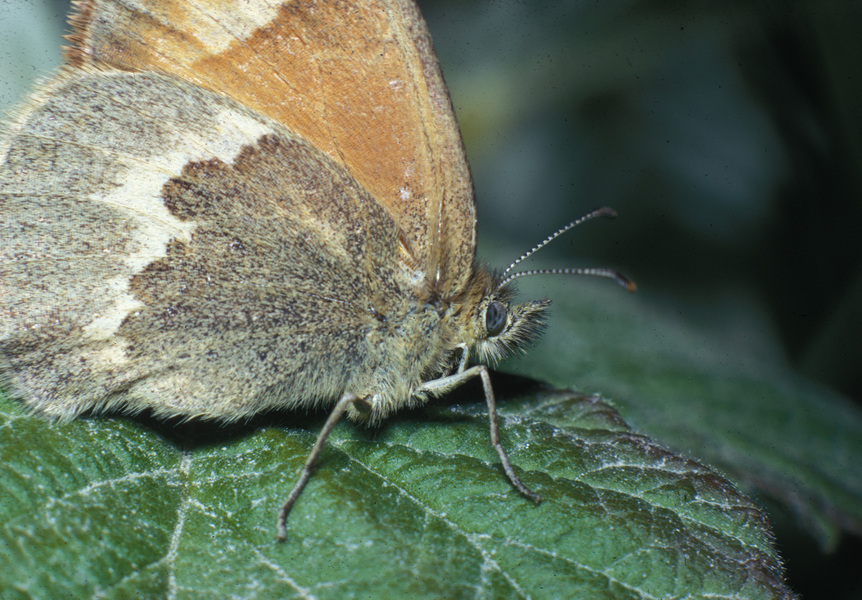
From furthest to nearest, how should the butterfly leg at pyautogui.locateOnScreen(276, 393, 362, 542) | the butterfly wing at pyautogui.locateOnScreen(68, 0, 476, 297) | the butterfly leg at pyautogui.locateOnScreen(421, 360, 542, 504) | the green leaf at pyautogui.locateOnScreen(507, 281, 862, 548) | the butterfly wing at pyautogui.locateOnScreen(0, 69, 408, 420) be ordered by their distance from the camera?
1. the green leaf at pyautogui.locateOnScreen(507, 281, 862, 548)
2. the butterfly wing at pyautogui.locateOnScreen(68, 0, 476, 297)
3. the butterfly wing at pyautogui.locateOnScreen(0, 69, 408, 420)
4. the butterfly leg at pyautogui.locateOnScreen(421, 360, 542, 504)
5. the butterfly leg at pyautogui.locateOnScreen(276, 393, 362, 542)

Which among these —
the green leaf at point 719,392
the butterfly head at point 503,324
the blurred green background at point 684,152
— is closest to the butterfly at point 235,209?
the butterfly head at point 503,324

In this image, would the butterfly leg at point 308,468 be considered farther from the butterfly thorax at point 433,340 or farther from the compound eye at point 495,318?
the compound eye at point 495,318

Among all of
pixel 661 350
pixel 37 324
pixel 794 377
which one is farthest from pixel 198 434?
pixel 794 377

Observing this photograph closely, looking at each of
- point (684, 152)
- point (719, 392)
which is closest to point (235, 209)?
point (719, 392)

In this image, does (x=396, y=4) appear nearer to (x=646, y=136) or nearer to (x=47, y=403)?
(x=47, y=403)

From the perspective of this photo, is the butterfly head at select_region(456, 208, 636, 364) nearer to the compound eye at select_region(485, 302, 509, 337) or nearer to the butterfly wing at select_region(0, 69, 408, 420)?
the compound eye at select_region(485, 302, 509, 337)

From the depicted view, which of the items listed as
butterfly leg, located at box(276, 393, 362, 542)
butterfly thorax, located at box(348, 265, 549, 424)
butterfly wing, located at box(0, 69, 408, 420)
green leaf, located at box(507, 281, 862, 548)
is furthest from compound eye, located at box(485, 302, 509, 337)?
green leaf, located at box(507, 281, 862, 548)

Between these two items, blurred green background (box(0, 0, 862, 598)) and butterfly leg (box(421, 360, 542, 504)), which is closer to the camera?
butterfly leg (box(421, 360, 542, 504))
